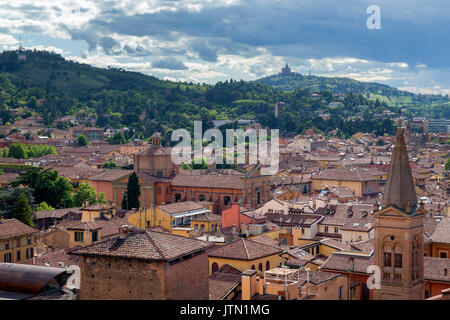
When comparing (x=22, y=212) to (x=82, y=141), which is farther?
(x=82, y=141)

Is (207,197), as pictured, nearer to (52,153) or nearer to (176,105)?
(52,153)

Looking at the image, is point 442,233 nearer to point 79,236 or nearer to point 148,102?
point 79,236

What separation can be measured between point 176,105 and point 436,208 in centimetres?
11945

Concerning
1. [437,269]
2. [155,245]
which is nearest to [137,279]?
[155,245]

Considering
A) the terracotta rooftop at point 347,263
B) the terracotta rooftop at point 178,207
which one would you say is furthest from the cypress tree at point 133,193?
the terracotta rooftop at point 347,263

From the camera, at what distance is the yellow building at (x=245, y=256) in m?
27.7

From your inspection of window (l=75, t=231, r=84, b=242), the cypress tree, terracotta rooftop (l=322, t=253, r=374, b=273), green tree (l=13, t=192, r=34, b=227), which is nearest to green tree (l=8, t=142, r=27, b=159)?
the cypress tree

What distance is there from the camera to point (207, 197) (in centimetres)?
5491

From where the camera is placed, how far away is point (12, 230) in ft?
115

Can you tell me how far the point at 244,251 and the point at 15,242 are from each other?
1359 centimetres

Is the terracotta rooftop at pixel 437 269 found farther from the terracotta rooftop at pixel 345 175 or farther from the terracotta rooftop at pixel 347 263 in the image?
the terracotta rooftop at pixel 345 175
